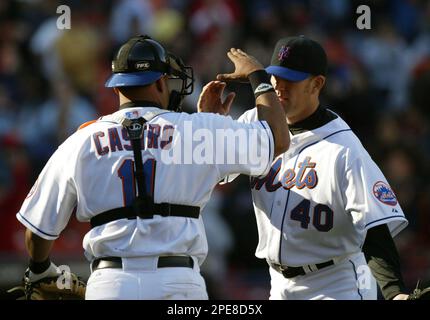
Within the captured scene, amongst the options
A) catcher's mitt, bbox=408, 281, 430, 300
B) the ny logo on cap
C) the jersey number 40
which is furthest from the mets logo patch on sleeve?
the ny logo on cap

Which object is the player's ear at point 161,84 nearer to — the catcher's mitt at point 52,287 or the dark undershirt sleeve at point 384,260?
the catcher's mitt at point 52,287

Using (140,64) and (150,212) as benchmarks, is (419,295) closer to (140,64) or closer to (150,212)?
(150,212)

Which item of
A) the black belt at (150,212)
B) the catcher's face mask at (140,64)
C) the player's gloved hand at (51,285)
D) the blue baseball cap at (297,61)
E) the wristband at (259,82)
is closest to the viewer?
the black belt at (150,212)

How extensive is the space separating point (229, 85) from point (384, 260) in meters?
5.35

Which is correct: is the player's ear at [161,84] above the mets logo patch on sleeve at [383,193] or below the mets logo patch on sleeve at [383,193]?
above

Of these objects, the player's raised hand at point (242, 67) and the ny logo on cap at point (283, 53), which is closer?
the player's raised hand at point (242, 67)

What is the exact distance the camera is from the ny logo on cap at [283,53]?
5465 millimetres

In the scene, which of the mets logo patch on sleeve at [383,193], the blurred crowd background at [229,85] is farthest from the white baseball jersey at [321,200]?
the blurred crowd background at [229,85]

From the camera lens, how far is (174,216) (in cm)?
445

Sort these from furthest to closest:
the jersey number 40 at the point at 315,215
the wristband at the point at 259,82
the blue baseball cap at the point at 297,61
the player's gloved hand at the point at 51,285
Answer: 1. the blue baseball cap at the point at 297,61
2. the jersey number 40 at the point at 315,215
3. the player's gloved hand at the point at 51,285
4. the wristband at the point at 259,82
